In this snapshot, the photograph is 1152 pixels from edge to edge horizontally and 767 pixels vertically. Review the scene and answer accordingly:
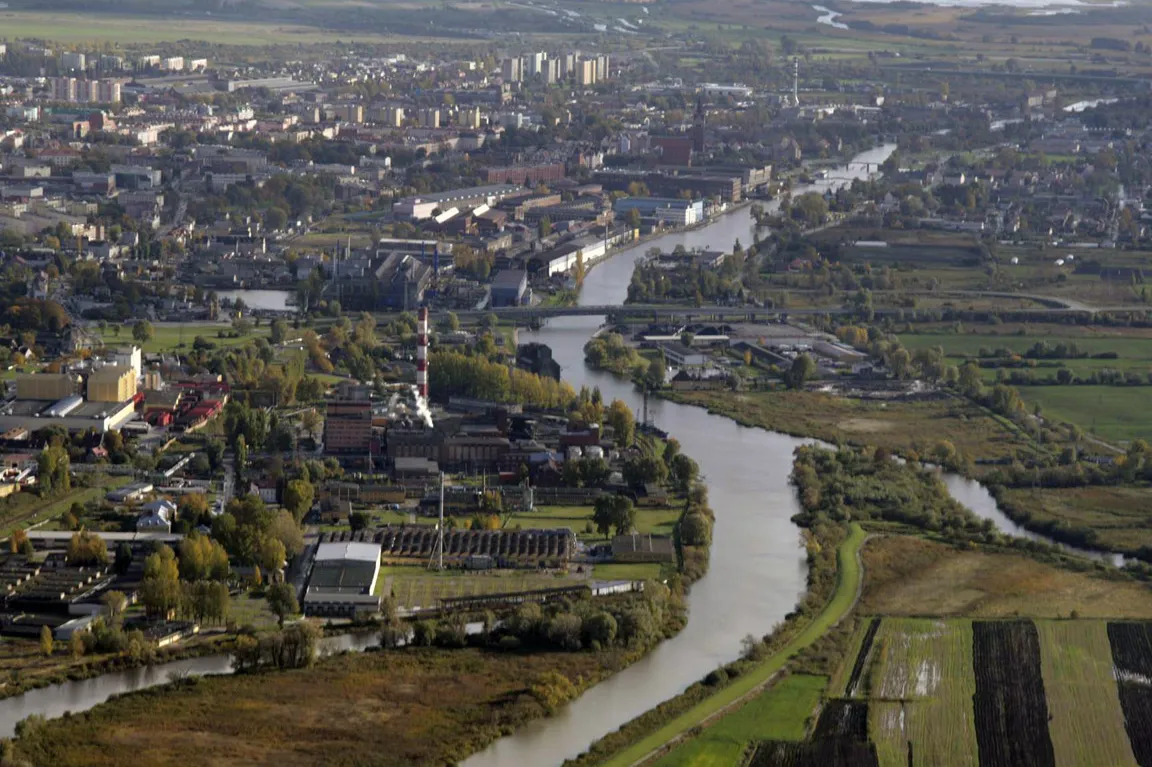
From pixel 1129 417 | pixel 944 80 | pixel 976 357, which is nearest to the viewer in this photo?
pixel 1129 417

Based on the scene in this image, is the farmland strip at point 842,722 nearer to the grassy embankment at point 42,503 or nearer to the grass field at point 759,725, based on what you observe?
the grass field at point 759,725

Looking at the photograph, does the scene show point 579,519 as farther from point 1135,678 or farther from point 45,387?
point 45,387

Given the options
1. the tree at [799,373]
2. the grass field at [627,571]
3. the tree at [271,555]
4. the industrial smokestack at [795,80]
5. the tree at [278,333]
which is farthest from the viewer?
the industrial smokestack at [795,80]

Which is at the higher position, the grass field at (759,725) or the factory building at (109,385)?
the factory building at (109,385)

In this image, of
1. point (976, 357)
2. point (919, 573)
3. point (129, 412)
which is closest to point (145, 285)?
point (129, 412)

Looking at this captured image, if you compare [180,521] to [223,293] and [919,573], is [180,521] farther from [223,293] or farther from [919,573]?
[223,293]

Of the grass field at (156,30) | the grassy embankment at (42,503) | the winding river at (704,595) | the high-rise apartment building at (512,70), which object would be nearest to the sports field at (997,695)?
the winding river at (704,595)

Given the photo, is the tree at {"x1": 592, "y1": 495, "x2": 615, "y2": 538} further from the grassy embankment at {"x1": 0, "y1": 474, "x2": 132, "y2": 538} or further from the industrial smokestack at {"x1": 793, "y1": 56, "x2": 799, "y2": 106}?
the industrial smokestack at {"x1": 793, "y1": 56, "x2": 799, "y2": 106}
